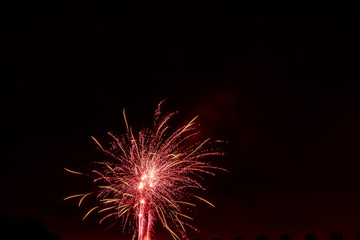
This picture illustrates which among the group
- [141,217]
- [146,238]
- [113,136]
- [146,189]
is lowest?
[146,238]

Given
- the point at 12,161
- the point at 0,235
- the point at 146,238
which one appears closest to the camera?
the point at 12,161

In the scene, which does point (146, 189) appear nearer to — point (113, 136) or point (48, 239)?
point (113, 136)

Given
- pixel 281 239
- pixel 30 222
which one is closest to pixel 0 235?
pixel 30 222

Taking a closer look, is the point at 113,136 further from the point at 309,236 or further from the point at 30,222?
the point at 309,236

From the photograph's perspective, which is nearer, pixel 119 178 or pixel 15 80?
pixel 15 80

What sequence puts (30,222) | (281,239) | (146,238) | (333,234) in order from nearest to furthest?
(333,234)
(281,239)
(146,238)
(30,222)

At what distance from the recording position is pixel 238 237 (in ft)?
28.8

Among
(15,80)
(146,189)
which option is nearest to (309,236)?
(146,189)

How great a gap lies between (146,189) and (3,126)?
663 centimetres

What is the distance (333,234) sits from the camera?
745 centimetres

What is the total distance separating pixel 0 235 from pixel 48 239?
4209 millimetres

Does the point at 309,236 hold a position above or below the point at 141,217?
below

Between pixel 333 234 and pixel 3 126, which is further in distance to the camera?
pixel 3 126

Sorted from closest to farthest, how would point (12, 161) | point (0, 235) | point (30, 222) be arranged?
point (12, 161) < point (0, 235) < point (30, 222)
